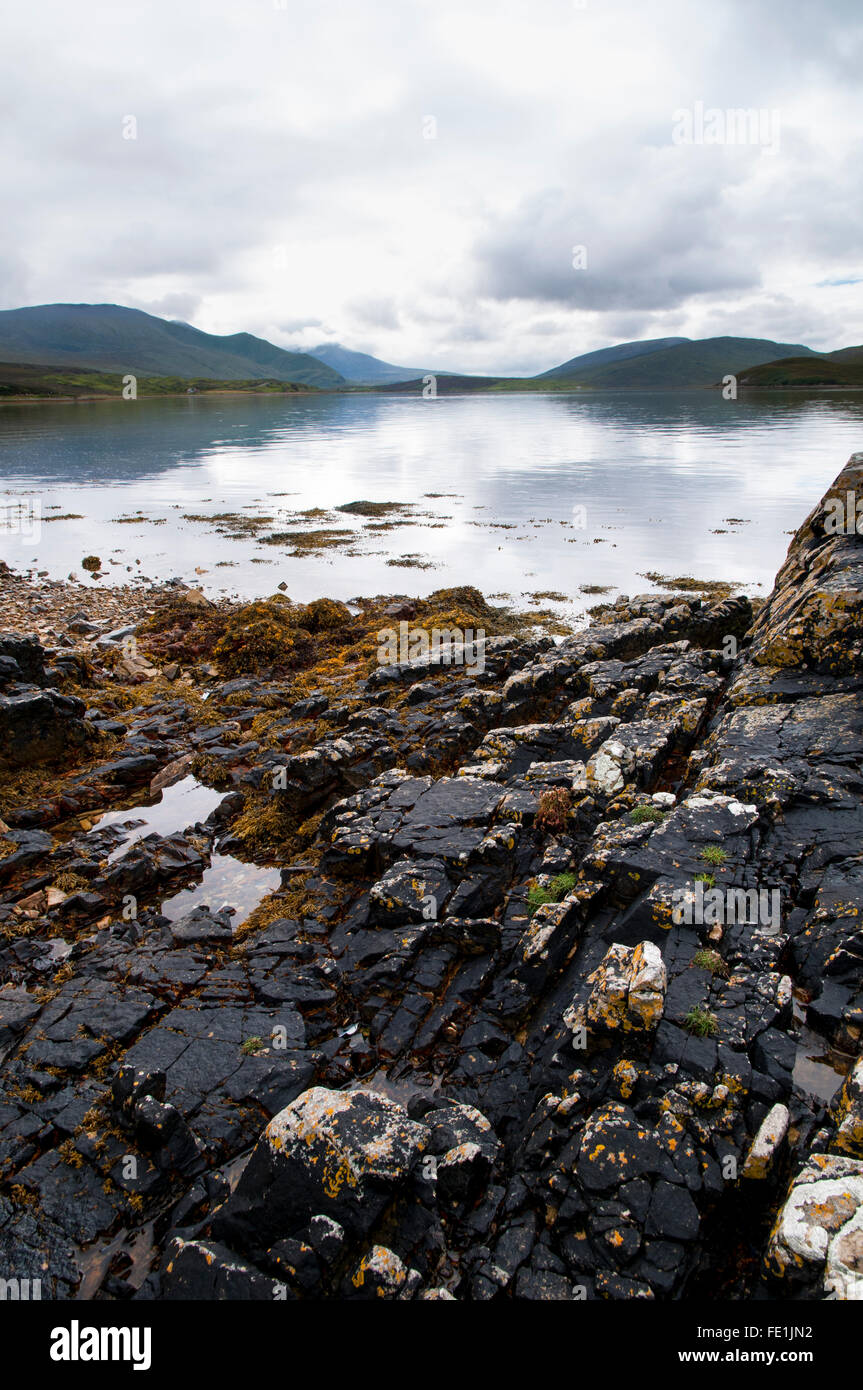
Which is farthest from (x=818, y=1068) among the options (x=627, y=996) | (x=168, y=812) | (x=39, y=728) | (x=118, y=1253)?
(x=39, y=728)

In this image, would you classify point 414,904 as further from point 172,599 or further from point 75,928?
point 172,599

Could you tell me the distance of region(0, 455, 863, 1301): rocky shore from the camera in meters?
6.12

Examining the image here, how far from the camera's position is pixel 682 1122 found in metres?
6.49

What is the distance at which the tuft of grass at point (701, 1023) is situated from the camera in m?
7.24

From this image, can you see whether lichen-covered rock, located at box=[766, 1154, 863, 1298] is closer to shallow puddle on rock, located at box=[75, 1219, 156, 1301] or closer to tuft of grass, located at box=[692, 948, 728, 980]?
tuft of grass, located at box=[692, 948, 728, 980]

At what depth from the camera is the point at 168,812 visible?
53.0ft

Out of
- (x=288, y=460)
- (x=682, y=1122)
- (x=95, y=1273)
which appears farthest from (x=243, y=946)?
(x=288, y=460)

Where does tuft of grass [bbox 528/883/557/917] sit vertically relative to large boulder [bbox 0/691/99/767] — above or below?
below

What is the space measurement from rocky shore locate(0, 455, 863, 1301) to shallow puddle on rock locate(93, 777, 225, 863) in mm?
106

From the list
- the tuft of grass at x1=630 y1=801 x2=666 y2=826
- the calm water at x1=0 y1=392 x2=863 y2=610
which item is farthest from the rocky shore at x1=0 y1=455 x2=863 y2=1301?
the calm water at x1=0 y1=392 x2=863 y2=610

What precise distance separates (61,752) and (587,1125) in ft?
53.6

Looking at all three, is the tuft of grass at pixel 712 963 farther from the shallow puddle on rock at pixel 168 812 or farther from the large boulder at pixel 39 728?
the large boulder at pixel 39 728

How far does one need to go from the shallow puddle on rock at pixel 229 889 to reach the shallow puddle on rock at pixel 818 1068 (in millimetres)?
9041

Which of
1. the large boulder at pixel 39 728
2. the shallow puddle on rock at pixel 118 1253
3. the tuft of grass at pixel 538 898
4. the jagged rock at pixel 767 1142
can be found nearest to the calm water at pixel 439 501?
the large boulder at pixel 39 728
